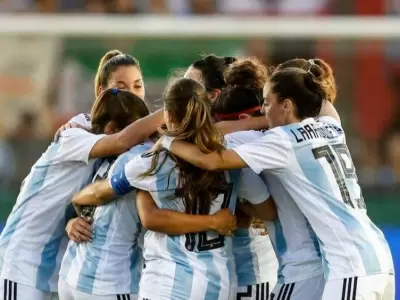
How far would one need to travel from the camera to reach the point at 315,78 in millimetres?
4645

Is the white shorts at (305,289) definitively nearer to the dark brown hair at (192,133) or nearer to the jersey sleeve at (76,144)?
the dark brown hair at (192,133)

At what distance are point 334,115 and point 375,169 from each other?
306 inches

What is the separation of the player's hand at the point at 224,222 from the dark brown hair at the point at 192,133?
0.08 metres

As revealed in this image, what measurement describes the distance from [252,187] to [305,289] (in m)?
0.48

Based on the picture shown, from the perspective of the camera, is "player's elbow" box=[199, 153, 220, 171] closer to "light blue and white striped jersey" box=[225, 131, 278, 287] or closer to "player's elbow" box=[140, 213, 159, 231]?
"player's elbow" box=[140, 213, 159, 231]

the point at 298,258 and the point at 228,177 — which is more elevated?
the point at 228,177

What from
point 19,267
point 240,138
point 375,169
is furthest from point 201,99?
point 375,169

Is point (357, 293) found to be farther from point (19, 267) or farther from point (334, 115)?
point (19, 267)

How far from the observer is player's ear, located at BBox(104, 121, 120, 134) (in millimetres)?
4934

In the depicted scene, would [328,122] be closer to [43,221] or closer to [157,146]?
[157,146]

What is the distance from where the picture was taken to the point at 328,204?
447 cm

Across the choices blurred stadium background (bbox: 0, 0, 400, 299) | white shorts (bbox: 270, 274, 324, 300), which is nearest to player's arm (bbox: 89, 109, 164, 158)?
white shorts (bbox: 270, 274, 324, 300)

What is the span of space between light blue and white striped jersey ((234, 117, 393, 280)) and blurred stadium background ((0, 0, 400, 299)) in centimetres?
808

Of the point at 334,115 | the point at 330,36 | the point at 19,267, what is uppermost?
the point at 330,36
